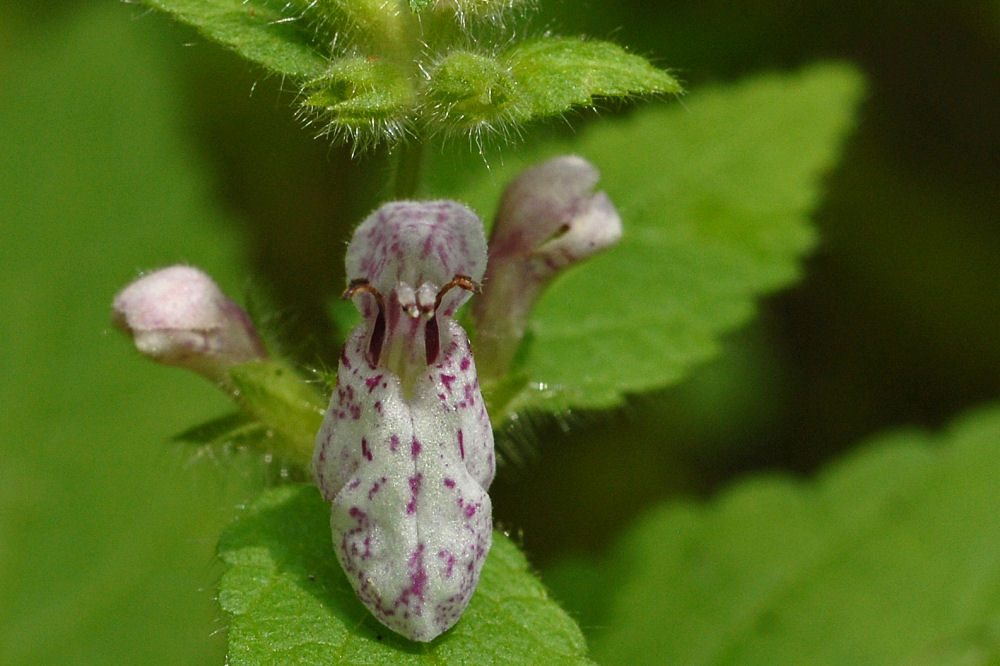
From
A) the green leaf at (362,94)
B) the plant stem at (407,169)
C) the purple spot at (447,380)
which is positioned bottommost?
the purple spot at (447,380)

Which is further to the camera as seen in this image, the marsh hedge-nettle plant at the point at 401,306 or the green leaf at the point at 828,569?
the green leaf at the point at 828,569

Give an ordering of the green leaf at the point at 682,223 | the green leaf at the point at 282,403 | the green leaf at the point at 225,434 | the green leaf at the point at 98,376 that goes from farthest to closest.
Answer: the green leaf at the point at 98,376
the green leaf at the point at 682,223
the green leaf at the point at 225,434
the green leaf at the point at 282,403

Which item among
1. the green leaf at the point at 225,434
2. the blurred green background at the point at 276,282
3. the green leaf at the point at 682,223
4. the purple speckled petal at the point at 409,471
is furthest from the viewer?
the blurred green background at the point at 276,282

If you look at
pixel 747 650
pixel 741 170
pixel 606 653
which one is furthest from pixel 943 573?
pixel 741 170

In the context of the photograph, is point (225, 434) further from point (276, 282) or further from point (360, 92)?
point (276, 282)

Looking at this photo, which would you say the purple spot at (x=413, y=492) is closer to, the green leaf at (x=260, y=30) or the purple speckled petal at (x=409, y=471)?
the purple speckled petal at (x=409, y=471)

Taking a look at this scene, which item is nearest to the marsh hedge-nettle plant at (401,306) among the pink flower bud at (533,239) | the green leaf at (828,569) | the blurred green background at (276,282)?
the pink flower bud at (533,239)

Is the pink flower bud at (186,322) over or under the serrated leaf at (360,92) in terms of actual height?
under
